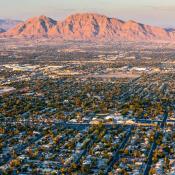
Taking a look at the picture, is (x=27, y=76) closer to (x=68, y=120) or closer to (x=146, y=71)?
(x=146, y=71)

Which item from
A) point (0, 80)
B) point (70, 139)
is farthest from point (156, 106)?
point (0, 80)

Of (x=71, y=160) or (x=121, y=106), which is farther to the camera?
(x=121, y=106)

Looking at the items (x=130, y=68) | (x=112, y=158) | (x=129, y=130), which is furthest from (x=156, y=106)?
(x=130, y=68)

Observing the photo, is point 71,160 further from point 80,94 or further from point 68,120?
point 80,94

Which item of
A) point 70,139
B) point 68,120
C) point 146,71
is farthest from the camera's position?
point 146,71

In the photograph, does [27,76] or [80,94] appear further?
[27,76]

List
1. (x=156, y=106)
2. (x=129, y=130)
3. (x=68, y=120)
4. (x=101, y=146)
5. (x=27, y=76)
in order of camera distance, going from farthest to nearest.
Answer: (x=27, y=76), (x=156, y=106), (x=68, y=120), (x=129, y=130), (x=101, y=146)

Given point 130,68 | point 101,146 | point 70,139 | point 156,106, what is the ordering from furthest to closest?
point 130,68 < point 156,106 < point 70,139 < point 101,146

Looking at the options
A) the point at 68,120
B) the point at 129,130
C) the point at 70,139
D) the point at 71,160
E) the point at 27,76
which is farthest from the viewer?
the point at 27,76
